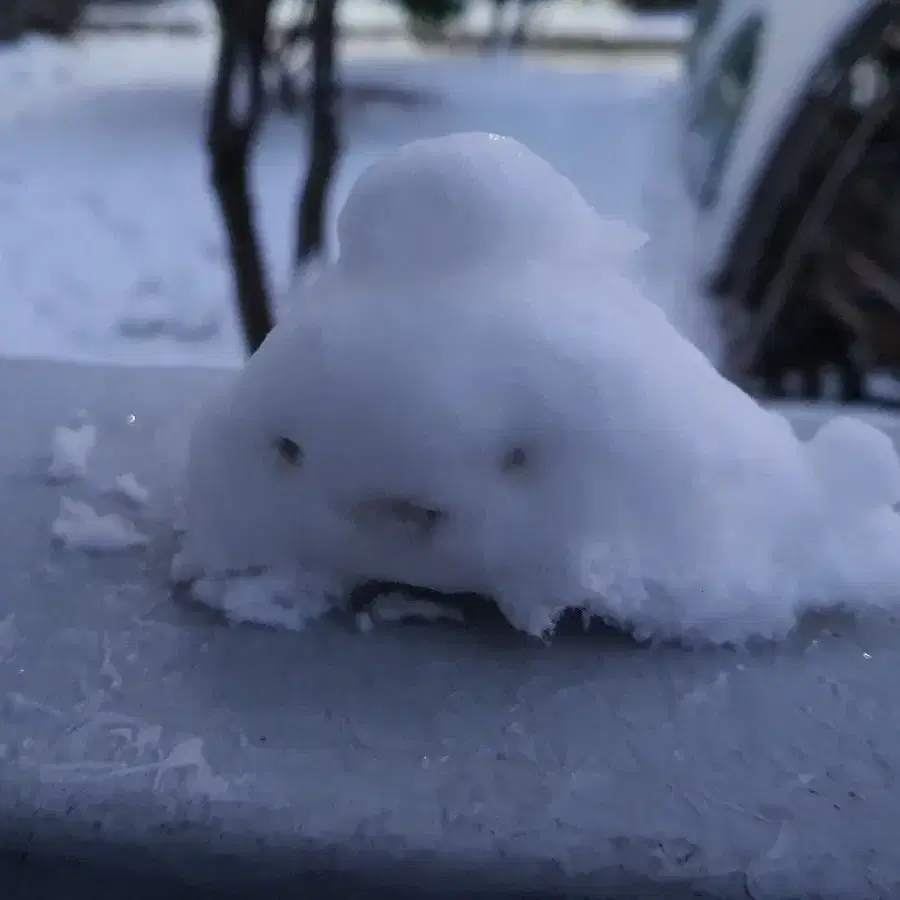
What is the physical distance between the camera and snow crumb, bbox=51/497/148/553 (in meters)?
0.62

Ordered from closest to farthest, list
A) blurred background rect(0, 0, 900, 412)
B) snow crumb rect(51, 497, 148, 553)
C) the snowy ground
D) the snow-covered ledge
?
the snow-covered ledge < snow crumb rect(51, 497, 148, 553) < blurred background rect(0, 0, 900, 412) < the snowy ground

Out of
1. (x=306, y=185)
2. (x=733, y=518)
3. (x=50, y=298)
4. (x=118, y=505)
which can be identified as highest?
(x=733, y=518)

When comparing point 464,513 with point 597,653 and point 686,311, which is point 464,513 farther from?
point 686,311

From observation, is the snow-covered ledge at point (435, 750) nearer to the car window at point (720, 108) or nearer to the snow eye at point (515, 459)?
the snow eye at point (515, 459)

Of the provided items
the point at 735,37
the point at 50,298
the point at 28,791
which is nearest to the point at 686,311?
the point at 735,37

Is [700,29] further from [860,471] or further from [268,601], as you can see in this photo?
[268,601]

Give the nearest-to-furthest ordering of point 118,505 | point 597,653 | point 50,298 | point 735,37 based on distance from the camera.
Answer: point 597,653
point 118,505
point 50,298
point 735,37

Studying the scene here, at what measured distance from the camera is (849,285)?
6.82 feet

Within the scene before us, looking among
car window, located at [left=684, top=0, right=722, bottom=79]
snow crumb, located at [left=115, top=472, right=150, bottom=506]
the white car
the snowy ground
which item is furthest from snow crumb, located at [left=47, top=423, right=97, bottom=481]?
car window, located at [left=684, top=0, right=722, bottom=79]

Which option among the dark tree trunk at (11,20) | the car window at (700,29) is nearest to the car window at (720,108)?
the car window at (700,29)

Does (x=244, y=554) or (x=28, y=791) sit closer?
(x=28, y=791)

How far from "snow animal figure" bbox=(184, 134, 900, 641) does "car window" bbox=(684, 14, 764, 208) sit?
2.71 metres

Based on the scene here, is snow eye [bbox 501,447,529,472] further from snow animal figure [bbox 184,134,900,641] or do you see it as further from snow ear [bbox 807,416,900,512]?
snow ear [bbox 807,416,900,512]

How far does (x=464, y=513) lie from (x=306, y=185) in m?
1.03
